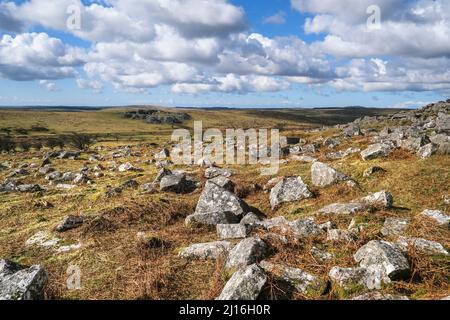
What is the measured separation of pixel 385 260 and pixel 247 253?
3355 millimetres

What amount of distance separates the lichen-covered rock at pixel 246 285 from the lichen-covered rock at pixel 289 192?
938 cm

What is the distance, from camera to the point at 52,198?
881 inches

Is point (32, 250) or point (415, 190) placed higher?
point (415, 190)

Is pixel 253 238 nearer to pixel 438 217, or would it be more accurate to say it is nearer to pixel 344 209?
pixel 344 209

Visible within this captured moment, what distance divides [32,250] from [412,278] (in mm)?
12021

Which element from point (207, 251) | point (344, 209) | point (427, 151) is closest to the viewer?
point (207, 251)

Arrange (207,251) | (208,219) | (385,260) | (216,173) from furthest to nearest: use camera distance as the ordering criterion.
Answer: (216,173), (208,219), (207,251), (385,260)

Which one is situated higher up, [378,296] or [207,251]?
[378,296]

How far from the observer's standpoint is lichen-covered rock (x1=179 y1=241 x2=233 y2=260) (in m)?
11.2

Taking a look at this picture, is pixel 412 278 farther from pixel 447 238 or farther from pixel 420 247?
pixel 447 238

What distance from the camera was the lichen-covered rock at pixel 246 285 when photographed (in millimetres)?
8078

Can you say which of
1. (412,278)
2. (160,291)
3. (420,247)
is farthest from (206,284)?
(420,247)

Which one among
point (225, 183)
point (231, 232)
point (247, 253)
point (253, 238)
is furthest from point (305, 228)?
point (225, 183)

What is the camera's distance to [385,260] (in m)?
8.85
